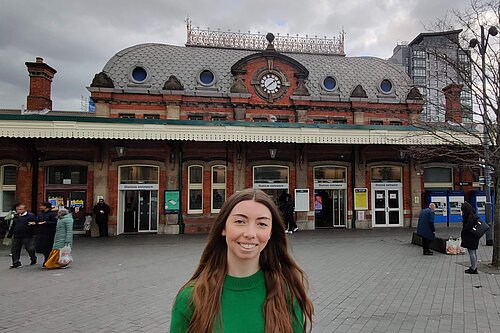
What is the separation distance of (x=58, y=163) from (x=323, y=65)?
1646 cm

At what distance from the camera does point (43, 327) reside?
206 inches

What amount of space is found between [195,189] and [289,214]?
16.2 ft

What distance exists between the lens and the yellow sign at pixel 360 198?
1852cm

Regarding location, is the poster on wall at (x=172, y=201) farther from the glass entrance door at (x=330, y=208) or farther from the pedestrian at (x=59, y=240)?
the pedestrian at (x=59, y=240)

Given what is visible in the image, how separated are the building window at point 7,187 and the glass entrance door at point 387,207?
60.3 feet

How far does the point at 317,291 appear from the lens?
7094 millimetres

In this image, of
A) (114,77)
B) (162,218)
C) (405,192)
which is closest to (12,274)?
(162,218)

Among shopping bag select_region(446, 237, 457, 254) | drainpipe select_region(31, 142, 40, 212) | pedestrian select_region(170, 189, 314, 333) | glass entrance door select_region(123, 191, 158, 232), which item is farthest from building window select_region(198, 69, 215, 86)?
pedestrian select_region(170, 189, 314, 333)

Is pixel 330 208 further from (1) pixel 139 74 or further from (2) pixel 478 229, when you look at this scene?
(1) pixel 139 74

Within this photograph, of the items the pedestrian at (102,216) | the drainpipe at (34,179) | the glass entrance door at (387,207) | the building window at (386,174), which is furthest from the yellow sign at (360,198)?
the drainpipe at (34,179)

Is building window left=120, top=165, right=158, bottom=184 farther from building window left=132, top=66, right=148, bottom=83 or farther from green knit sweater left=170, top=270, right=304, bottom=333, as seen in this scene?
green knit sweater left=170, top=270, right=304, bottom=333

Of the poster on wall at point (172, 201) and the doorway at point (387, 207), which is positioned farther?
the doorway at point (387, 207)

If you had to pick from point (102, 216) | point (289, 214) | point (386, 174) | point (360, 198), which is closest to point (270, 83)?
point (289, 214)

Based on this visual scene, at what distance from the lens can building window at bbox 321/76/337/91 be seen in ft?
68.6
